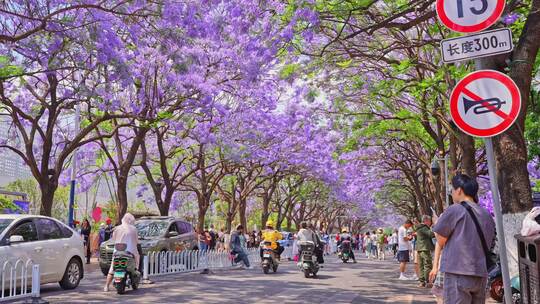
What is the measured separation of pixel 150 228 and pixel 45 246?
21.2 feet

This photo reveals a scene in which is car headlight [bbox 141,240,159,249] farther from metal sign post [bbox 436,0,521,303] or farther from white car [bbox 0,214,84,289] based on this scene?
metal sign post [bbox 436,0,521,303]

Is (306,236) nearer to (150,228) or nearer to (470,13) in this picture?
(150,228)

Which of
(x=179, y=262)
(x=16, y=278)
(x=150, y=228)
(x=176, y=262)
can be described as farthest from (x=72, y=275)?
(x=150, y=228)

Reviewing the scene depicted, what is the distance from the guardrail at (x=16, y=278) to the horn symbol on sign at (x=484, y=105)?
7798 mm

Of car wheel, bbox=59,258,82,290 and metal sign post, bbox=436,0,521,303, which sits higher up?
metal sign post, bbox=436,0,521,303

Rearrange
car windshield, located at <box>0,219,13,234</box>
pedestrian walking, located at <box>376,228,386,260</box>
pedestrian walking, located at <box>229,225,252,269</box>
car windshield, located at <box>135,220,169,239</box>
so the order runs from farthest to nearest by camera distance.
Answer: pedestrian walking, located at <box>376,228,386,260</box>, pedestrian walking, located at <box>229,225,252,269</box>, car windshield, located at <box>135,220,169,239</box>, car windshield, located at <box>0,219,13,234</box>

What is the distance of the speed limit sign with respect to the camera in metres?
5.20

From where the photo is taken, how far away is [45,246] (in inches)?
461

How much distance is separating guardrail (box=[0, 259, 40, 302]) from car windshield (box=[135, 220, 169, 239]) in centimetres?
666

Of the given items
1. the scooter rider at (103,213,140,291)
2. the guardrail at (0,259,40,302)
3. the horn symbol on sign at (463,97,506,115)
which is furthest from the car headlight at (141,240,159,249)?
the horn symbol on sign at (463,97,506,115)

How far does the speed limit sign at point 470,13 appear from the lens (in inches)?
205

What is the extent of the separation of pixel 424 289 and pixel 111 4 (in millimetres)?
10222

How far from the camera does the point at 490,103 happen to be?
5.08 metres

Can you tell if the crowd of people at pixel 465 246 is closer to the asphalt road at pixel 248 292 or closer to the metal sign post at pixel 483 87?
the metal sign post at pixel 483 87
